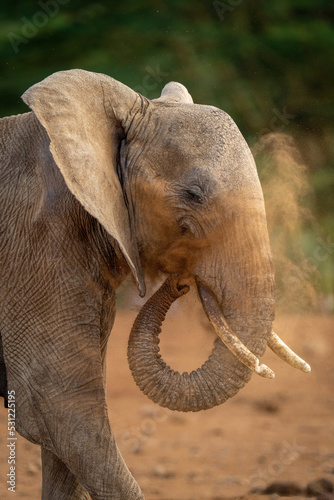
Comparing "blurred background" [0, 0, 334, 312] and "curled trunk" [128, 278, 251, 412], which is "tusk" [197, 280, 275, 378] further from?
"blurred background" [0, 0, 334, 312]

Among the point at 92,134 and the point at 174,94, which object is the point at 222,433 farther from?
the point at 92,134

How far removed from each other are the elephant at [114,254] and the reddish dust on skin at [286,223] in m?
0.52

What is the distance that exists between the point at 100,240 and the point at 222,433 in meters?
3.58

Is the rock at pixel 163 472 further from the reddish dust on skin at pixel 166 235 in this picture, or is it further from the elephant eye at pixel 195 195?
the elephant eye at pixel 195 195

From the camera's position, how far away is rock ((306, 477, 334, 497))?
4609 millimetres

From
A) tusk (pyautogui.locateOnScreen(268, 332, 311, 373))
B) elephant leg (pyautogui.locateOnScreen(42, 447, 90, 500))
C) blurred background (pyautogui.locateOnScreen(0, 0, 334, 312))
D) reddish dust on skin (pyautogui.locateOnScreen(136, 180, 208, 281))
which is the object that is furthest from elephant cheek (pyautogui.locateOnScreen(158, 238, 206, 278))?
blurred background (pyautogui.locateOnScreen(0, 0, 334, 312))

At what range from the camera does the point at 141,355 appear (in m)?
3.09

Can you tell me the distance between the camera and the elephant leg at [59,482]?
348cm

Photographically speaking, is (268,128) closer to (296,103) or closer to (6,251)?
(296,103)

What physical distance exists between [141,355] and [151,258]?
1.06ft

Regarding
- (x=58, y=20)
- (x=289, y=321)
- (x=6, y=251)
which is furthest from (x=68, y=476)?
(x=58, y=20)

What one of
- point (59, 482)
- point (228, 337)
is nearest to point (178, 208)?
point (228, 337)

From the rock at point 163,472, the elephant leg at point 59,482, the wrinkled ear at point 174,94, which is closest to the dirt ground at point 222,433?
the rock at point 163,472

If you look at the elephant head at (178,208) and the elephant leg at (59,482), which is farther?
the elephant leg at (59,482)
